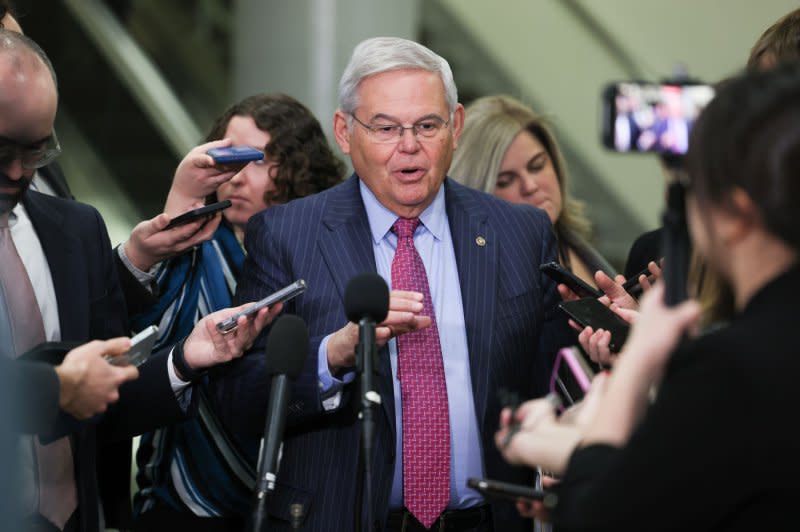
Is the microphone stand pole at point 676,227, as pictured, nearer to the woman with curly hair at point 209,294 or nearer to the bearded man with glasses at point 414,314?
the bearded man with glasses at point 414,314

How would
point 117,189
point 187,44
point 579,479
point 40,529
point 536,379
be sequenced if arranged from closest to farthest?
point 579,479 → point 40,529 → point 536,379 → point 117,189 → point 187,44

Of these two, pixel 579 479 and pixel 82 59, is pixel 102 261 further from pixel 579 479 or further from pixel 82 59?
pixel 82 59

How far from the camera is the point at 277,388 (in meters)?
2.41

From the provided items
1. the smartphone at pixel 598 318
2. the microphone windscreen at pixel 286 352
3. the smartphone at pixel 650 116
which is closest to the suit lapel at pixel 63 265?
the microphone windscreen at pixel 286 352

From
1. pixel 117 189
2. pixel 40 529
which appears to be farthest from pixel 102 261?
pixel 117 189

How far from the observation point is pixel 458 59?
812 cm

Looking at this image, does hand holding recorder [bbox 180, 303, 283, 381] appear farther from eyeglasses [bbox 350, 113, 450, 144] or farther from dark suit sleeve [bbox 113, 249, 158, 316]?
eyeglasses [bbox 350, 113, 450, 144]

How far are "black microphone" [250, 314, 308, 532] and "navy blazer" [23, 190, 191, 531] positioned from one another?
61 cm

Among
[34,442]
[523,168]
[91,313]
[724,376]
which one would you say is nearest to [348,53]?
[523,168]

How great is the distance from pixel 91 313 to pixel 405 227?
82cm

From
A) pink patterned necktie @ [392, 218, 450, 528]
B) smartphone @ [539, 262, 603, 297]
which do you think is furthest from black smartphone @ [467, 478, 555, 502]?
smartphone @ [539, 262, 603, 297]

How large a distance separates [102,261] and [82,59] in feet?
17.5

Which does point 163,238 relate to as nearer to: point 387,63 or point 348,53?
point 387,63

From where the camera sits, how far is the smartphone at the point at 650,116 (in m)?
2.00
